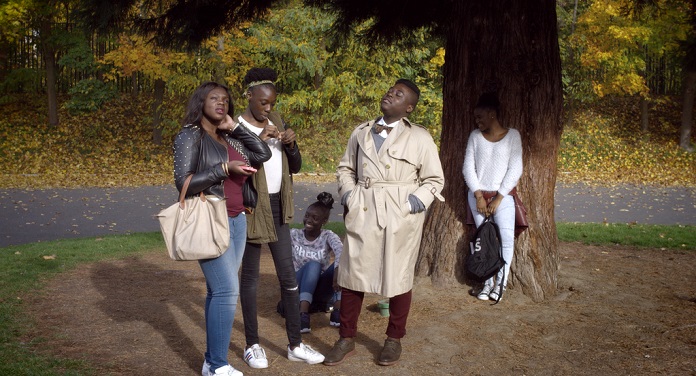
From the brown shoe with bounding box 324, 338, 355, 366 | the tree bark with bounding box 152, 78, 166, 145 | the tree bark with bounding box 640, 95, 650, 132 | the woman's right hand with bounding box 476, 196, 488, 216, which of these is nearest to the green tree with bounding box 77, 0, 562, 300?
the woman's right hand with bounding box 476, 196, 488, 216

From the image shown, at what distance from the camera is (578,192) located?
16.5m

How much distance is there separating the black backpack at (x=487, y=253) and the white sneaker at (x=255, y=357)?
2.08 meters

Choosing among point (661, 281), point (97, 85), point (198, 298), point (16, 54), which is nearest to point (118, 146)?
point (97, 85)

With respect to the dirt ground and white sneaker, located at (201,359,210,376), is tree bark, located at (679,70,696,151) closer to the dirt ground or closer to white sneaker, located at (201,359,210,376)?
the dirt ground

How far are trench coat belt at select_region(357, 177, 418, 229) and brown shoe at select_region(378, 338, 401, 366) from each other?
80 cm

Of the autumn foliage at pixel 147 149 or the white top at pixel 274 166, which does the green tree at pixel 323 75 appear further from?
the white top at pixel 274 166

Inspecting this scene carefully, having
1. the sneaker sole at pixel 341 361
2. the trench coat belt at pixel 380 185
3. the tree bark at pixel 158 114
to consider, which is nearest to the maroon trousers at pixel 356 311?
the sneaker sole at pixel 341 361

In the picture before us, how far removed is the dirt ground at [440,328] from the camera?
477 centimetres

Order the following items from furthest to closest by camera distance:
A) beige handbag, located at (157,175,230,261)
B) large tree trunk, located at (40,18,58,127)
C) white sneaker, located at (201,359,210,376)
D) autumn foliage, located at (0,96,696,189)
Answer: large tree trunk, located at (40,18,58,127)
autumn foliage, located at (0,96,696,189)
white sneaker, located at (201,359,210,376)
beige handbag, located at (157,175,230,261)

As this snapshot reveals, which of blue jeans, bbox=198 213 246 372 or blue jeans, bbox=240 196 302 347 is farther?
blue jeans, bbox=240 196 302 347

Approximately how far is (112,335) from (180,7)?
3156 mm

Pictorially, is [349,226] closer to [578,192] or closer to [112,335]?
[112,335]

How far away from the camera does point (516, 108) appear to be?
6.33m

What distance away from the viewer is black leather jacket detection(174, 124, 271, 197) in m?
4.03
